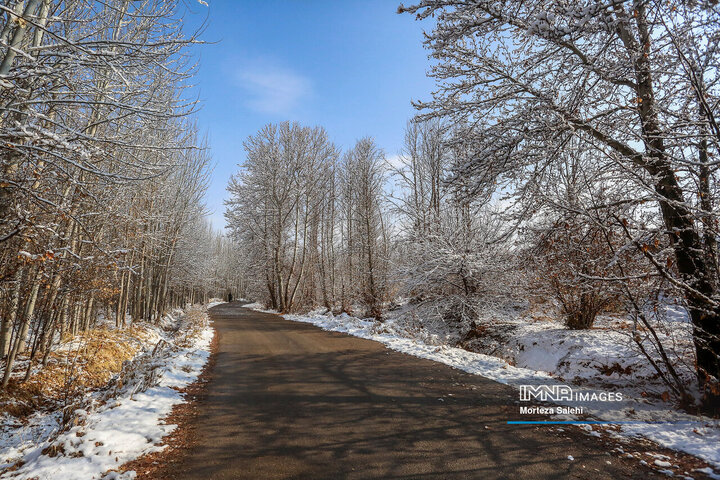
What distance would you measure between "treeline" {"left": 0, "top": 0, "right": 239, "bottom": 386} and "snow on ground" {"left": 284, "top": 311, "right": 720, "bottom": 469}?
262 inches

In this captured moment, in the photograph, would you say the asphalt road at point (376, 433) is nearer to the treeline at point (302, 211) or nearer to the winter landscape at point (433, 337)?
the winter landscape at point (433, 337)

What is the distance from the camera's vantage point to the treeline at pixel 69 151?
380cm

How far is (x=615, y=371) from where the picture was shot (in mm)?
6965

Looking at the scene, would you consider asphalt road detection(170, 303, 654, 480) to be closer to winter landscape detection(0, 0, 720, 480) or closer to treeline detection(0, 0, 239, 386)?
winter landscape detection(0, 0, 720, 480)

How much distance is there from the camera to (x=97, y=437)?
12.4 feet

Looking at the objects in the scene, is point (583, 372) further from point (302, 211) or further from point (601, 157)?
point (302, 211)

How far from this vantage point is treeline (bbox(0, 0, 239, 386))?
149 inches

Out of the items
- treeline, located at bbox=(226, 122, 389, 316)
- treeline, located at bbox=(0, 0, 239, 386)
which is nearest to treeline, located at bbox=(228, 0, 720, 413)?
treeline, located at bbox=(0, 0, 239, 386)

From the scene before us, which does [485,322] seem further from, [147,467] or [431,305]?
[147,467]

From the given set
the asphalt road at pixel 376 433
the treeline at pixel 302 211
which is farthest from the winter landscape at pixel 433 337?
the treeline at pixel 302 211

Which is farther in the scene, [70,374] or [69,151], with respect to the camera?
[70,374]

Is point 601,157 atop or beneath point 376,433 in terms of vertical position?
atop

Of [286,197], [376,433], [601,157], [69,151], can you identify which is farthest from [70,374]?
[286,197]

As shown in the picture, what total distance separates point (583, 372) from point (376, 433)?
591 cm
